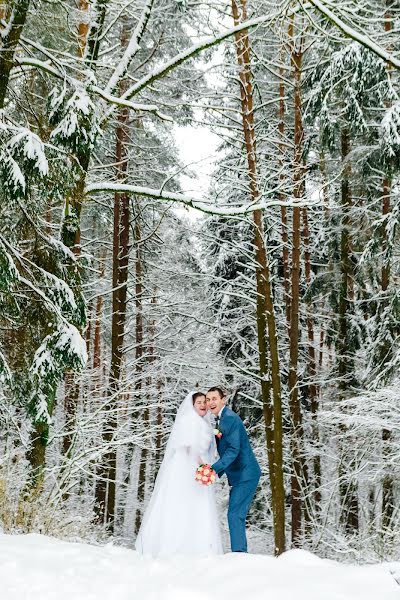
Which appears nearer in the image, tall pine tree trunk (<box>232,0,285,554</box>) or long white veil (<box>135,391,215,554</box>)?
long white veil (<box>135,391,215,554</box>)

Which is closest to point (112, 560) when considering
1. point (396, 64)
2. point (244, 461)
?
point (244, 461)

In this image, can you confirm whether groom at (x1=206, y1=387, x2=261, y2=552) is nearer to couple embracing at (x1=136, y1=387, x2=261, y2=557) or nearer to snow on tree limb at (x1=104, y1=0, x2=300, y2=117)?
couple embracing at (x1=136, y1=387, x2=261, y2=557)

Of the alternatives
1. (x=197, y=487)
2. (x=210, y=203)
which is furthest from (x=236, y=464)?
(x=210, y=203)

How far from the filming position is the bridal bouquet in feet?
18.0

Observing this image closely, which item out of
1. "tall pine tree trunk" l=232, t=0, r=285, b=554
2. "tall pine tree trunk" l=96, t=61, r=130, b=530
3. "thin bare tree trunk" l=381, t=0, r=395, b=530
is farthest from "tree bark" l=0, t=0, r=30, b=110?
"tall pine tree trunk" l=96, t=61, r=130, b=530

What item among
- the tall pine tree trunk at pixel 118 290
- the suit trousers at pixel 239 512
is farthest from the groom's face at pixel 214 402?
the tall pine tree trunk at pixel 118 290

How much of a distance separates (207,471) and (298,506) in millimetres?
8027

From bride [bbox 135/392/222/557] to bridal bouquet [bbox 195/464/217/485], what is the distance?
→ 328 millimetres

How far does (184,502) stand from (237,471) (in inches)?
23.0

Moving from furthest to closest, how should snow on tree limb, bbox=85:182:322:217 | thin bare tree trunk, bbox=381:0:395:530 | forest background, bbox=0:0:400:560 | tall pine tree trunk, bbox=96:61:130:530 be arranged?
tall pine tree trunk, bbox=96:61:130:530 → thin bare tree trunk, bbox=381:0:395:530 → snow on tree limb, bbox=85:182:322:217 → forest background, bbox=0:0:400:560

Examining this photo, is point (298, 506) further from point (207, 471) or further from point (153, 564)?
point (153, 564)

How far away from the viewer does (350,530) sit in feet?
43.3

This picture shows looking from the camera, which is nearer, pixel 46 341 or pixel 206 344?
pixel 46 341

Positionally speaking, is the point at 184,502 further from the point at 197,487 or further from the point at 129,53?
the point at 129,53
